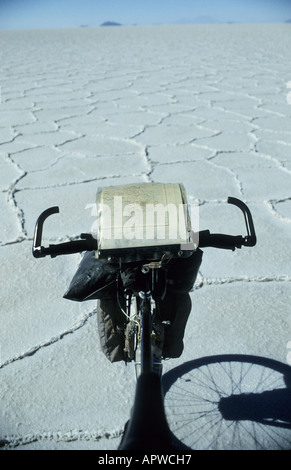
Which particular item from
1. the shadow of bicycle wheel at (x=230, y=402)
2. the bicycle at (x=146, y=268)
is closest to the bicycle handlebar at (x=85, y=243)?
the bicycle at (x=146, y=268)

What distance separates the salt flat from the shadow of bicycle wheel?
0.14 ft

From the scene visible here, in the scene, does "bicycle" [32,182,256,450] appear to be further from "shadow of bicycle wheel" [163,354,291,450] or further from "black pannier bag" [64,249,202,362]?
"shadow of bicycle wheel" [163,354,291,450]

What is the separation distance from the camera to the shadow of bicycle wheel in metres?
1.29

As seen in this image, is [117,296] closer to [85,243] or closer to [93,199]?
[85,243]

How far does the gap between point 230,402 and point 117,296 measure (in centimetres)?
58

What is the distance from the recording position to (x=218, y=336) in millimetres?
1660

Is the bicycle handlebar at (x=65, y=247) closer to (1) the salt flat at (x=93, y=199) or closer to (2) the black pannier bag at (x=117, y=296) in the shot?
(2) the black pannier bag at (x=117, y=296)

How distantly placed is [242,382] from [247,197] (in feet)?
4.98

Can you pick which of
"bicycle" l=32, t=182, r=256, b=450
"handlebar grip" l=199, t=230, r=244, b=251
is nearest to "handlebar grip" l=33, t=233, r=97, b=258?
"bicycle" l=32, t=182, r=256, b=450

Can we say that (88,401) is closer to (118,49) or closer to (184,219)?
(184,219)

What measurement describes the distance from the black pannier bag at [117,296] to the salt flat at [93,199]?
284mm

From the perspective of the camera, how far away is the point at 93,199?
9.11 ft

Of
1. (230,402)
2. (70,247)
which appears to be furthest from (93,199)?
(70,247)
